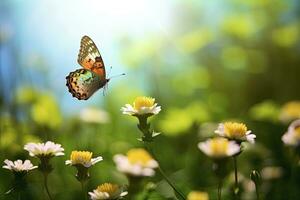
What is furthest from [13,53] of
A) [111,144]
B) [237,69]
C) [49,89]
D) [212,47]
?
[212,47]

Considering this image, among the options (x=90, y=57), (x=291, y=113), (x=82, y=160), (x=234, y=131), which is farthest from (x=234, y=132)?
(x=291, y=113)

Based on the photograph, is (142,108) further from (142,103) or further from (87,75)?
(87,75)

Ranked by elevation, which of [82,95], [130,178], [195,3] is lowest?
[130,178]

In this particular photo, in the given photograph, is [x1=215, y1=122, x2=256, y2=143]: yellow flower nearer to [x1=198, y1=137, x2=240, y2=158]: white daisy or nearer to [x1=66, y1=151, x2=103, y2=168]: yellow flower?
[x1=198, y1=137, x2=240, y2=158]: white daisy

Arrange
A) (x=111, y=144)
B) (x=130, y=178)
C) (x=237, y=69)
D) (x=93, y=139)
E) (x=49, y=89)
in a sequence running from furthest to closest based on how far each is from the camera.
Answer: (x=237, y=69) → (x=49, y=89) → (x=111, y=144) → (x=93, y=139) → (x=130, y=178)

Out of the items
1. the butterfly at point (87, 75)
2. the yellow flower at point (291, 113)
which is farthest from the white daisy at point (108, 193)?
the yellow flower at point (291, 113)

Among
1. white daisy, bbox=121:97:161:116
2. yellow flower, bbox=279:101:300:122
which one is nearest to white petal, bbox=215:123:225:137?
white daisy, bbox=121:97:161:116

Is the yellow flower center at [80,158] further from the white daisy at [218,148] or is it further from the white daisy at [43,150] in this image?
the white daisy at [218,148]

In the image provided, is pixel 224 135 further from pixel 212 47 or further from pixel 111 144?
pixel 212 47

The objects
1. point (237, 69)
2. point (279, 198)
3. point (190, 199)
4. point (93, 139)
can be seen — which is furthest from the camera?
point (237, 69)
